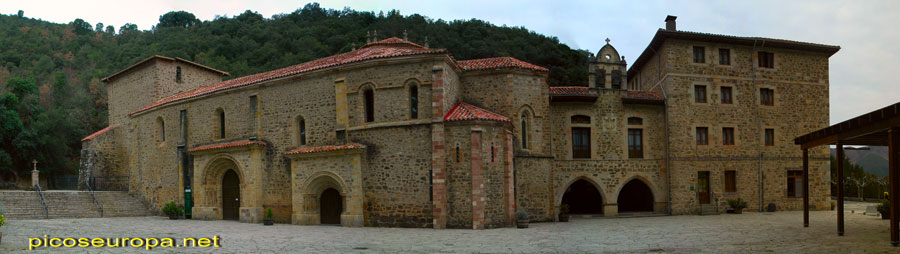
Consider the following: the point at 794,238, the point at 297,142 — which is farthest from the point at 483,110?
the point at 794,238

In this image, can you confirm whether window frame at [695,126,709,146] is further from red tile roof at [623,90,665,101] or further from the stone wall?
red tile roof at [623,90,665,101]

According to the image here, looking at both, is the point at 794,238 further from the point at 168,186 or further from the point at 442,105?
the point at 168,186

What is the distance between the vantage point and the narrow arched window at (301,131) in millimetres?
23016

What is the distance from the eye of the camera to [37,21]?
75.6m

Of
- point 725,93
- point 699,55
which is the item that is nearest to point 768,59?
point 725,93

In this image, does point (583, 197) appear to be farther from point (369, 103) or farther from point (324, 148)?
point (324, 148)

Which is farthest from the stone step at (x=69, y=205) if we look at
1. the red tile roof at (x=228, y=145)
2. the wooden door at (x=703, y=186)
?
the wooden door at (x=703, y=186)

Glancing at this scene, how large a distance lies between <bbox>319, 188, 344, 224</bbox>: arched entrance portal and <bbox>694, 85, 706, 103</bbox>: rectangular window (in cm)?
1740

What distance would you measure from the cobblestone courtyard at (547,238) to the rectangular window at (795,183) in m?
7.35

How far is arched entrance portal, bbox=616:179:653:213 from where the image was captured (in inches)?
1134

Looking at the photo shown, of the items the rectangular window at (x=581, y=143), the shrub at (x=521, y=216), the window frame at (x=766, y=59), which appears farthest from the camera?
the window frame at (x=766, y=59)

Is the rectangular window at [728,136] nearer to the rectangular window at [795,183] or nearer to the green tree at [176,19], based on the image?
the rectangular window at [795,183]

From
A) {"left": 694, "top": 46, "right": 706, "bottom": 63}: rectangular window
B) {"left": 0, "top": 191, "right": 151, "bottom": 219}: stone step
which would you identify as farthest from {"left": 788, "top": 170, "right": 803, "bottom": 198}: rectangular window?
{"left": 0, "top": 191, "right": 151, "bottom": 219}: stone step

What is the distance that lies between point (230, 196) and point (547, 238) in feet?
52.4
